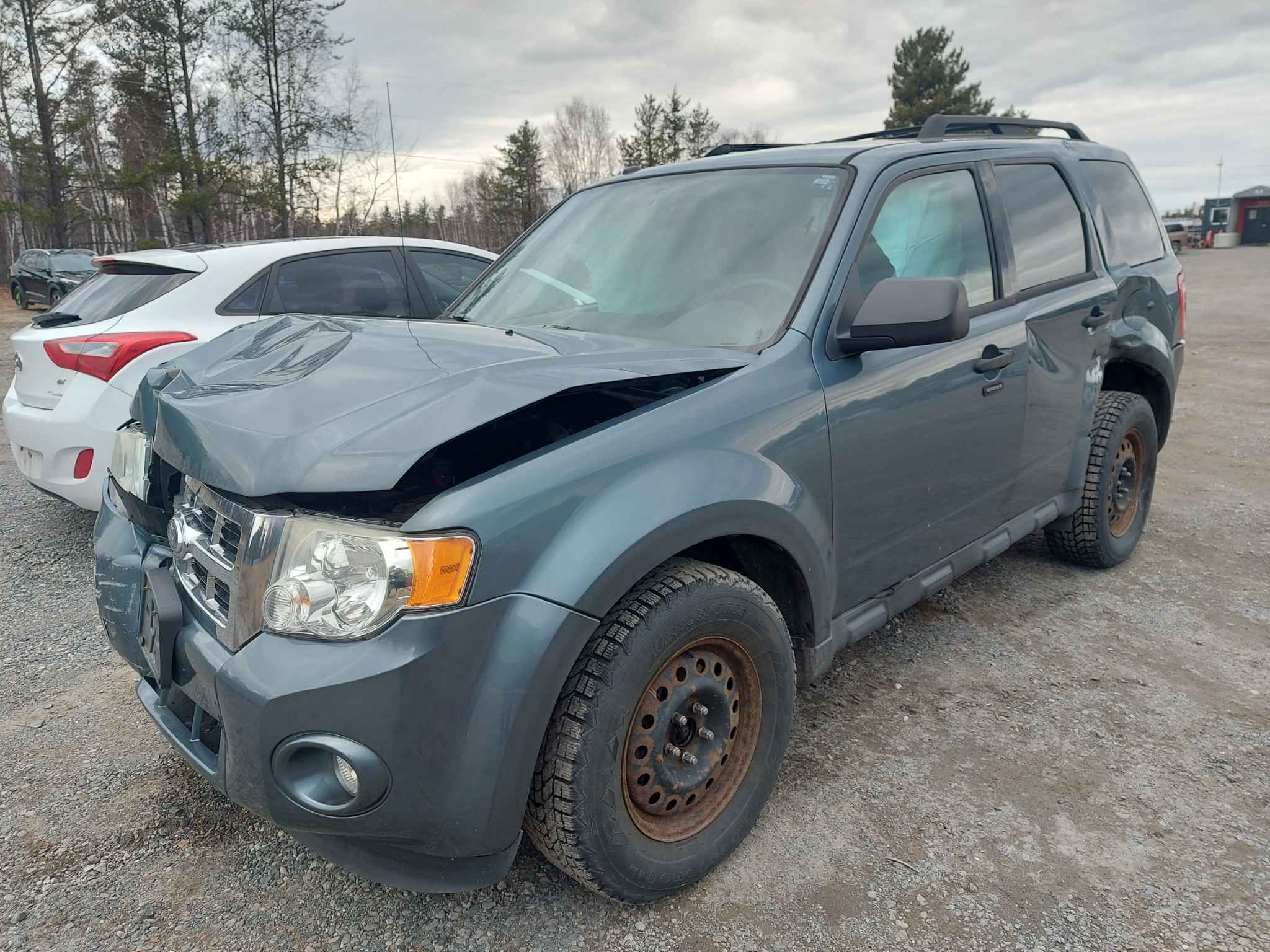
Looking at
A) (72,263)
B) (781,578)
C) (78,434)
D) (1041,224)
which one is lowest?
(781,578)

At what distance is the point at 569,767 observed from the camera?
180 cm

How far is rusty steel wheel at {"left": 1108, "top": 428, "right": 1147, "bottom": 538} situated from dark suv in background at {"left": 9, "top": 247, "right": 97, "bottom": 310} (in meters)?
24.1

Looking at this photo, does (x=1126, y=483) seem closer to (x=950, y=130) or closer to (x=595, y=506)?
(x=950, y=130)

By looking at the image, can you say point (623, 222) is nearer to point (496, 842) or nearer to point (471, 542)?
point (471, 542)

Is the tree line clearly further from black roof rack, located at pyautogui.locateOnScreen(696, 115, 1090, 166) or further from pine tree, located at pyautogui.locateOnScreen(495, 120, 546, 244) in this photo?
black roof rack, located at pyautogui.locateOnScreen(696, 115, 1090, 166)

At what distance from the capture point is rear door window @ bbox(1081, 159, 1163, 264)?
12.8 feet

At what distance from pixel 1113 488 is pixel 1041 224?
4.44 ft

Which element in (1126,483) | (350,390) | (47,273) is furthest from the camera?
(47,273)

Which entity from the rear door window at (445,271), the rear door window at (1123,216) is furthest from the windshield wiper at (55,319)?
the rear door window at (1123,216)

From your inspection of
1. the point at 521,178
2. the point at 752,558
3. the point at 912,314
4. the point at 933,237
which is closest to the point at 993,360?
the point at 933,237

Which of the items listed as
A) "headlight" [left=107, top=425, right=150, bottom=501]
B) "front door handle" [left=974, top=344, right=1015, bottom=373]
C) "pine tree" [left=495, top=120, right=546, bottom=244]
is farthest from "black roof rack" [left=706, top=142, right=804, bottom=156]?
"pine tree" [left=495, top=120, right=546, bottom=244]

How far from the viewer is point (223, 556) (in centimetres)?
190

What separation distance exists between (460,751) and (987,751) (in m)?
1.83

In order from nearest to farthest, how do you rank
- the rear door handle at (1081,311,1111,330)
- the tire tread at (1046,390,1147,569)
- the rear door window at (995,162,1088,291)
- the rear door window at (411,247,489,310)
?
the rear door window at (995,162,1088,291), the rear door handle at (1081,311,1111,330), the tire tread at (1046,390,1147,569), the rear door window at (411,247,489,310)
